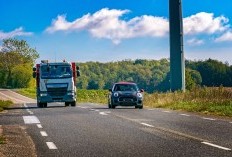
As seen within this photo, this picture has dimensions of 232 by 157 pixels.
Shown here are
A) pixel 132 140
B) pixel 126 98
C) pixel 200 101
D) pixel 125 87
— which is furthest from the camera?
pixel 125 87

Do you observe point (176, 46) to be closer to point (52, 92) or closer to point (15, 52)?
point (52, 92)

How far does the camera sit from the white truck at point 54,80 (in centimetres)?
3494

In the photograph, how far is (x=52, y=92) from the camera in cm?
3522

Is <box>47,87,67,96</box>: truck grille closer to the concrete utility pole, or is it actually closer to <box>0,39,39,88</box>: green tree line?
the concrete utility pole

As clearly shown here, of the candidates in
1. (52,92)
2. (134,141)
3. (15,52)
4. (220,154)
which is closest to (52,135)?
(134,141)

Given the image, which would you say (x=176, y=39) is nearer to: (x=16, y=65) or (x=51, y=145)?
(x=51, y=145)

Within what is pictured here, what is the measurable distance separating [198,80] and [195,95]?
130 meters

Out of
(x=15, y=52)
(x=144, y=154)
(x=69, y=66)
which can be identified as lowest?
(x=144, y=154)

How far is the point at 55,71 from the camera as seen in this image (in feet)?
115

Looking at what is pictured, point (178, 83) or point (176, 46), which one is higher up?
point (176, 46)

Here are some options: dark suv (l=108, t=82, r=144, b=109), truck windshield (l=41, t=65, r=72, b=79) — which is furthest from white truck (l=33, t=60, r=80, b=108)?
dark suv (l=108, t=82, r=144, b=109)

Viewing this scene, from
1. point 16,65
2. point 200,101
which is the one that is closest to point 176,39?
point 200,101

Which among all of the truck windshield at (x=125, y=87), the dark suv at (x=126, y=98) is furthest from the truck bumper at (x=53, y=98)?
the dark suv at (x=126, y=98)

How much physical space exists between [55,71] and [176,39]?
981cm
